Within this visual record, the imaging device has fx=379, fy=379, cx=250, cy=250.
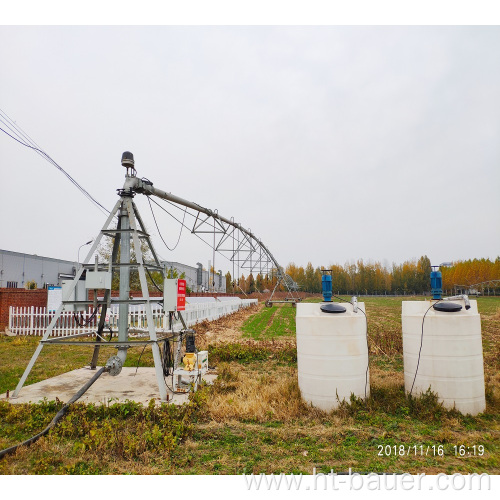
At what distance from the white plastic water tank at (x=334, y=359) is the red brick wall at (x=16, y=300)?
15579mm

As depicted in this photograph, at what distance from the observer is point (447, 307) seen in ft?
19.8

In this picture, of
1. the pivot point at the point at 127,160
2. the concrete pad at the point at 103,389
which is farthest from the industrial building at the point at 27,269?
the pivot point at the point at 127,160

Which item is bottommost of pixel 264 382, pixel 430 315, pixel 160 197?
pixel 264 382

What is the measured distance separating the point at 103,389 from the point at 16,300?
12346mm

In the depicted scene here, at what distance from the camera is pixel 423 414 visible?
562cm

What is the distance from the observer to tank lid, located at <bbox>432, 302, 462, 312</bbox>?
6008mm

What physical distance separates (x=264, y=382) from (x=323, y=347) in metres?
2.29

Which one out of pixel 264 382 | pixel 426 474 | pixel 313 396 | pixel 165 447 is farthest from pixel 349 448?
pixel 264 382

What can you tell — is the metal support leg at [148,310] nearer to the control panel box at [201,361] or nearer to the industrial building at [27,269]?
the control panel box at [201,361]

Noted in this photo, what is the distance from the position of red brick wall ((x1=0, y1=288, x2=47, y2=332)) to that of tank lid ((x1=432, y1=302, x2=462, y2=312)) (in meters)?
17.0

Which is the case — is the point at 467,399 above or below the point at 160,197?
below

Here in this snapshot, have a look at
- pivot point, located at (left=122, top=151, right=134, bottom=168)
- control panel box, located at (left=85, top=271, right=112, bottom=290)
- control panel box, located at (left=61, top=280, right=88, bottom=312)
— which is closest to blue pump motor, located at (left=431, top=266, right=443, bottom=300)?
control panel box, located at (left=85, top=271, right=112, bottom=290)

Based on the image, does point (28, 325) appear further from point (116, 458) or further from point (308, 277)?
point (308, 277)

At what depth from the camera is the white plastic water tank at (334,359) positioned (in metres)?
5.97
